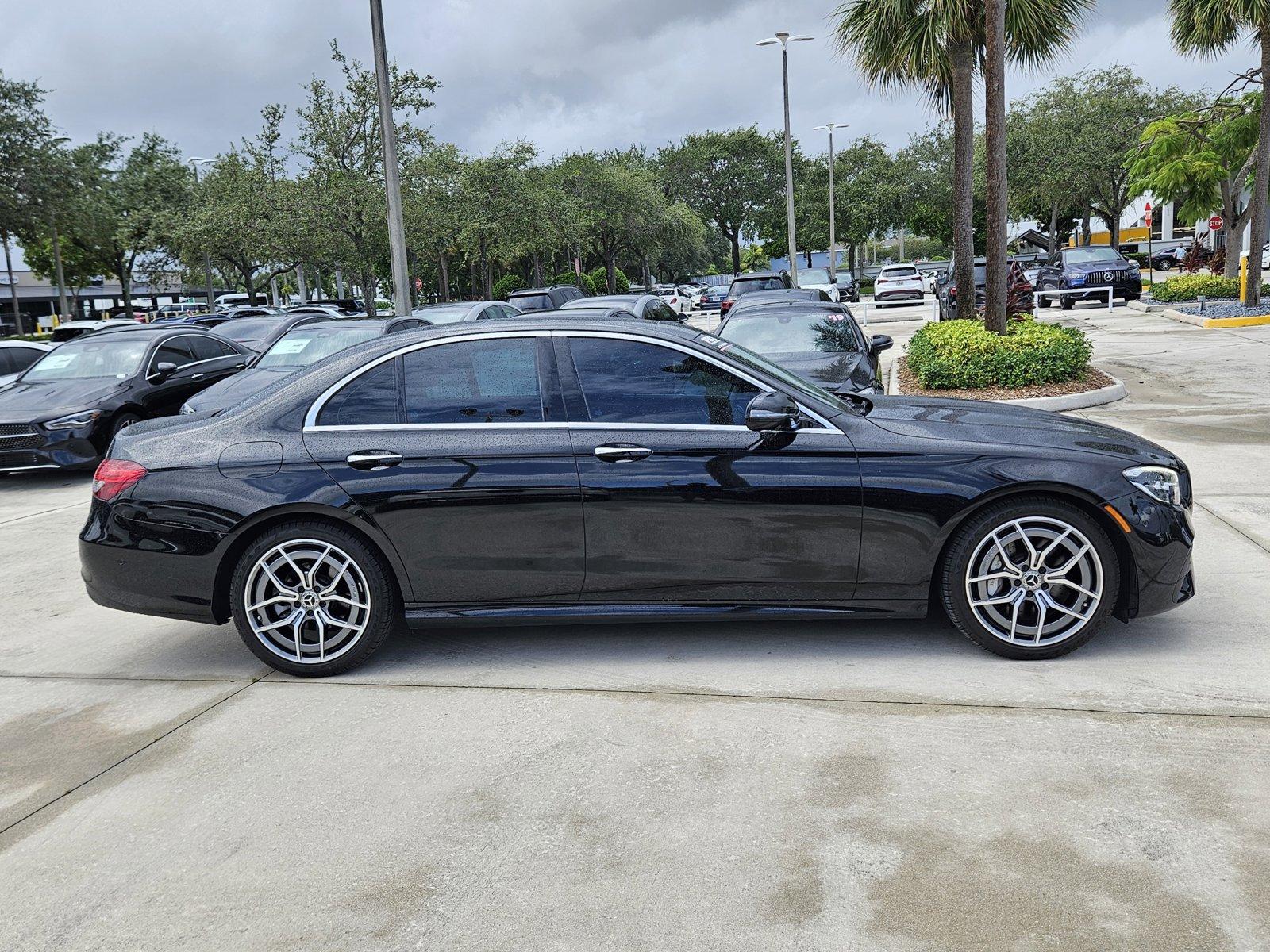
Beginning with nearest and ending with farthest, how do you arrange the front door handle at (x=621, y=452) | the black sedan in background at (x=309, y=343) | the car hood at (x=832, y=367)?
the front door handle at (x=621, y=452), the car hood at (x=832, y=367), the black sedan in background at (x=309, y=343)

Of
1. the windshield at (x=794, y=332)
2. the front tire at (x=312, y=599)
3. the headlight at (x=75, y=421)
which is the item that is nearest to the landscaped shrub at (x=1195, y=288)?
the windshield at (x=794, y=332)

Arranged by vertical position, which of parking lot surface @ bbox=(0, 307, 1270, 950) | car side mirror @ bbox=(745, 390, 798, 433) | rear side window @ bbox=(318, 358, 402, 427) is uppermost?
rear side window @ bbox=(318, 358, 402, 427)

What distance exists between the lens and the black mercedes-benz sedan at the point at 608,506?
189 inches

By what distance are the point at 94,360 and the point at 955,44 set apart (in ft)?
41.7

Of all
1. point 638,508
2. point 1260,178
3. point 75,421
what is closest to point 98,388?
point 75,421

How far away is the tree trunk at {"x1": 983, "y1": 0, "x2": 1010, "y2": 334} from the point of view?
1376 centimetres

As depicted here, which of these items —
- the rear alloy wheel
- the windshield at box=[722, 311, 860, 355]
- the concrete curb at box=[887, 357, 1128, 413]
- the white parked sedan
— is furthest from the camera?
the white parked sedan

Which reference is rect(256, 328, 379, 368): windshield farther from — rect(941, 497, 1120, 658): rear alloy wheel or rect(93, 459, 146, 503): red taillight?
rect(941, 497, 1120, 658): rear alloy wheel

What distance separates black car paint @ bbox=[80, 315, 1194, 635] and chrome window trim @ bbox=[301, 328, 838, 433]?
0.03 meters

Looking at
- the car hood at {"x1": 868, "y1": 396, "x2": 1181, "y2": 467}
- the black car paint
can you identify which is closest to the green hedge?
the car hood at {"x1": 868, "y1": 396, "x2": 1181, "y2": 467}

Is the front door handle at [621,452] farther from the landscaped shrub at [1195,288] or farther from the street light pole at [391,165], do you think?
the landscaped shrub at [1195,288]

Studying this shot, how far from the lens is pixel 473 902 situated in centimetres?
319

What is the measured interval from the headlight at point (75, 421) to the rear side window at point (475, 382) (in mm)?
7832

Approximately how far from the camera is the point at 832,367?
10672 millimetres
